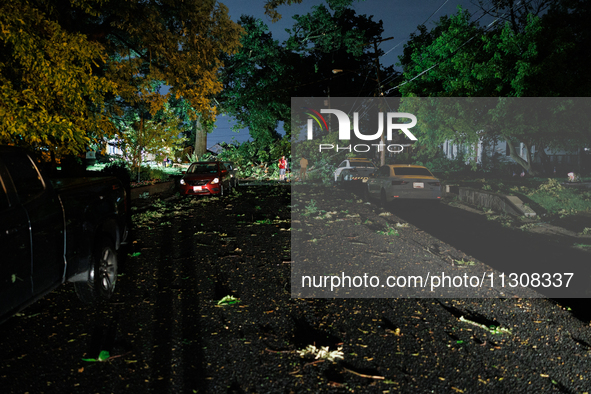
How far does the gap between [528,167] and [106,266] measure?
89.6 ft

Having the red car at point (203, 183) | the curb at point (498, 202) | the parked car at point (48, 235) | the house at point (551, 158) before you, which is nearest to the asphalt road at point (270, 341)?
the parked car at point (48, 235)

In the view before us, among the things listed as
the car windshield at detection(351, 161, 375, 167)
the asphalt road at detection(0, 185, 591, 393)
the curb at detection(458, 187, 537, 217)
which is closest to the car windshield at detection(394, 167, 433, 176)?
the curb at detection(458, 187, 537, 217)

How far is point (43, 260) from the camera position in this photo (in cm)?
407

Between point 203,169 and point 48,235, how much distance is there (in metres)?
16.3

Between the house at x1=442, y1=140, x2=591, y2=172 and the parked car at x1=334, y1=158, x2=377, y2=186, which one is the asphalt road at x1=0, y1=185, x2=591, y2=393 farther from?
the house at x1=442, y1=140, x2=591, y2=172

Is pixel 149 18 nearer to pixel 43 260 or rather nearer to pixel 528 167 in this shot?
pixel 43 260

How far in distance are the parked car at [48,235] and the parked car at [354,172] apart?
19293mm

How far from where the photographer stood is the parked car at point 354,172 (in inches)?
984

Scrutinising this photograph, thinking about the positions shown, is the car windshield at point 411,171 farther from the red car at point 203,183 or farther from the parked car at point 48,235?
the parked car at point 48,235

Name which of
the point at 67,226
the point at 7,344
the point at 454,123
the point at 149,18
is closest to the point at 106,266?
the point at 67,226

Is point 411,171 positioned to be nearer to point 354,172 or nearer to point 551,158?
point 354,172

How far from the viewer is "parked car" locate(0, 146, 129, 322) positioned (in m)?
3.67

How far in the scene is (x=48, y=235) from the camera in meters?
4.16

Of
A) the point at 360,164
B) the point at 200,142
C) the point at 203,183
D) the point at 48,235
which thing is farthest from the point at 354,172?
the point at 48,235
